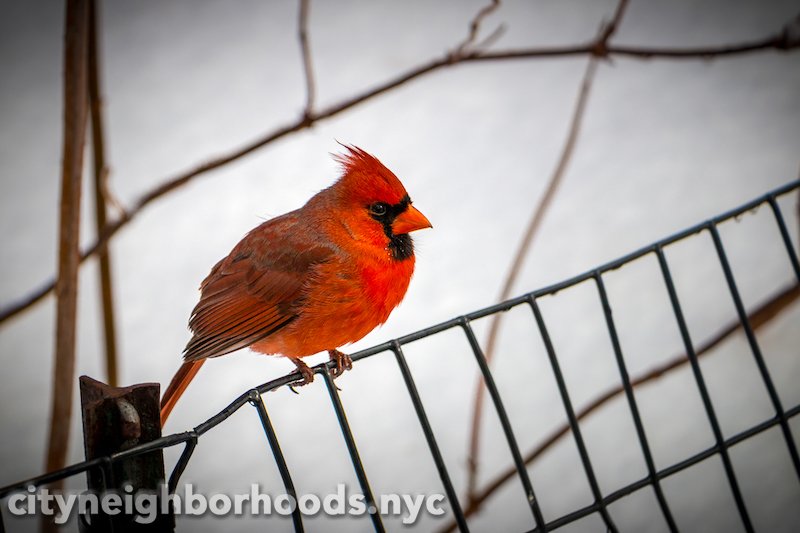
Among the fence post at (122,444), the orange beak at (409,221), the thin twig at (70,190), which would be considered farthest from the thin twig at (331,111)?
the fence post at (122,444)

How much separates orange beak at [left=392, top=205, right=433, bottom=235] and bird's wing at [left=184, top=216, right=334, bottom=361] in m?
0.11

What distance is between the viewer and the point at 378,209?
1.06 meters

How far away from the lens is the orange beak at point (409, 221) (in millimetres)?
1030

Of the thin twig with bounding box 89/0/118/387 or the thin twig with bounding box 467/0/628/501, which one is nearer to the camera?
the thin twig with bounding box 89/0/118/387

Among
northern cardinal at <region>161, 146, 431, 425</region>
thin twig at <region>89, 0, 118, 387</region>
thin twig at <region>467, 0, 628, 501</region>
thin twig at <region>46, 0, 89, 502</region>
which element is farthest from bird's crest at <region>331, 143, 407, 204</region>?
thin twig at <region>467, 0, 628, 501</region>

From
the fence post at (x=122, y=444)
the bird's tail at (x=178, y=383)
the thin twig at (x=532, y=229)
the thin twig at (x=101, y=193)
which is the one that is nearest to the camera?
the fence post at (x=122, y=444)

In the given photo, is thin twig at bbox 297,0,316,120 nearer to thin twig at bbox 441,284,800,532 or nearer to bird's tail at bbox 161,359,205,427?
bird's tail at bbox 161,359,205,427

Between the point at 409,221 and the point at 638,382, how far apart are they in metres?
0.94

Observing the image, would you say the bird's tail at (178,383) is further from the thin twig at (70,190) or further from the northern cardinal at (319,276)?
the thin twig at (70,190)

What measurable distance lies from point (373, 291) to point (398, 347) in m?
0.22

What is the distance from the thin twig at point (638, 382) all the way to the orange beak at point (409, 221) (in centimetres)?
82

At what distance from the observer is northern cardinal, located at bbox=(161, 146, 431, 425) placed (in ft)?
3.34

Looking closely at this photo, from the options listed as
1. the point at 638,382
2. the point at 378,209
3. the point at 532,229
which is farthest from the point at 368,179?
the point at 638,382

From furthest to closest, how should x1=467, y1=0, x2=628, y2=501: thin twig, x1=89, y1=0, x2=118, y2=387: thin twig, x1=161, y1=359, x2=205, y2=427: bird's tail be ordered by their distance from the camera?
x1=467, y1=0, x2=628, y2=501: thin twig
x1=89, y1=0, x2=118, y2=387: thin twig
x1=161, y1=359, x2=205, y2=427: bird's tail
